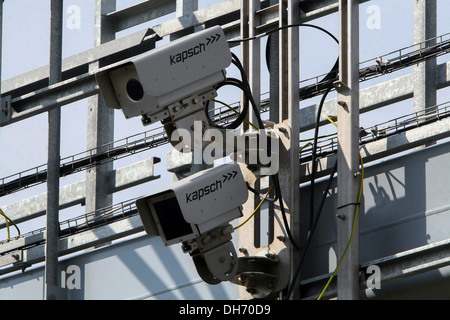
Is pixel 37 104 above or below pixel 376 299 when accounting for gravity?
above

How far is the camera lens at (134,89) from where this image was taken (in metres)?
5.88

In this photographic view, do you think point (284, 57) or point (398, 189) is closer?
point (398, 189)

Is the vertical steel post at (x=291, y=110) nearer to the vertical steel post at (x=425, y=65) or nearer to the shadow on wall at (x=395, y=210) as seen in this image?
the shadow on wall at (x=395, y=210)

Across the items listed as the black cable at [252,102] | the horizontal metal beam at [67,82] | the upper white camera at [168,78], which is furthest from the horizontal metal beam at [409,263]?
the horizontal metal beam at [67,82]

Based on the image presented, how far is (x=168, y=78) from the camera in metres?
5.87

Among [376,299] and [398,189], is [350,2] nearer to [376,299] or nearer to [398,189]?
[398,189]

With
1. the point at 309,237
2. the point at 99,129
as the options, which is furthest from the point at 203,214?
the point at 99,129

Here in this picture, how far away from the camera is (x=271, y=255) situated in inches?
251

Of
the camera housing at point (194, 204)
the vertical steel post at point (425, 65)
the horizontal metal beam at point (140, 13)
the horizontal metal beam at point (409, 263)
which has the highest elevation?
the horizontal metal beam at point (140, 13)

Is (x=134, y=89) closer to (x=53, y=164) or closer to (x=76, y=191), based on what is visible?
(x=53, y=164)

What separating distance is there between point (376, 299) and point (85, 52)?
126 inches

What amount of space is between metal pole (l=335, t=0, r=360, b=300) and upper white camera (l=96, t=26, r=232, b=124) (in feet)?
2.42

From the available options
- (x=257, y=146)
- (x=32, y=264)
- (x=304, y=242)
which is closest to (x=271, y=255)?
(x=304, y=242)

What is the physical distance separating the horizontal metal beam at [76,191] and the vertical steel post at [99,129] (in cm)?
9
